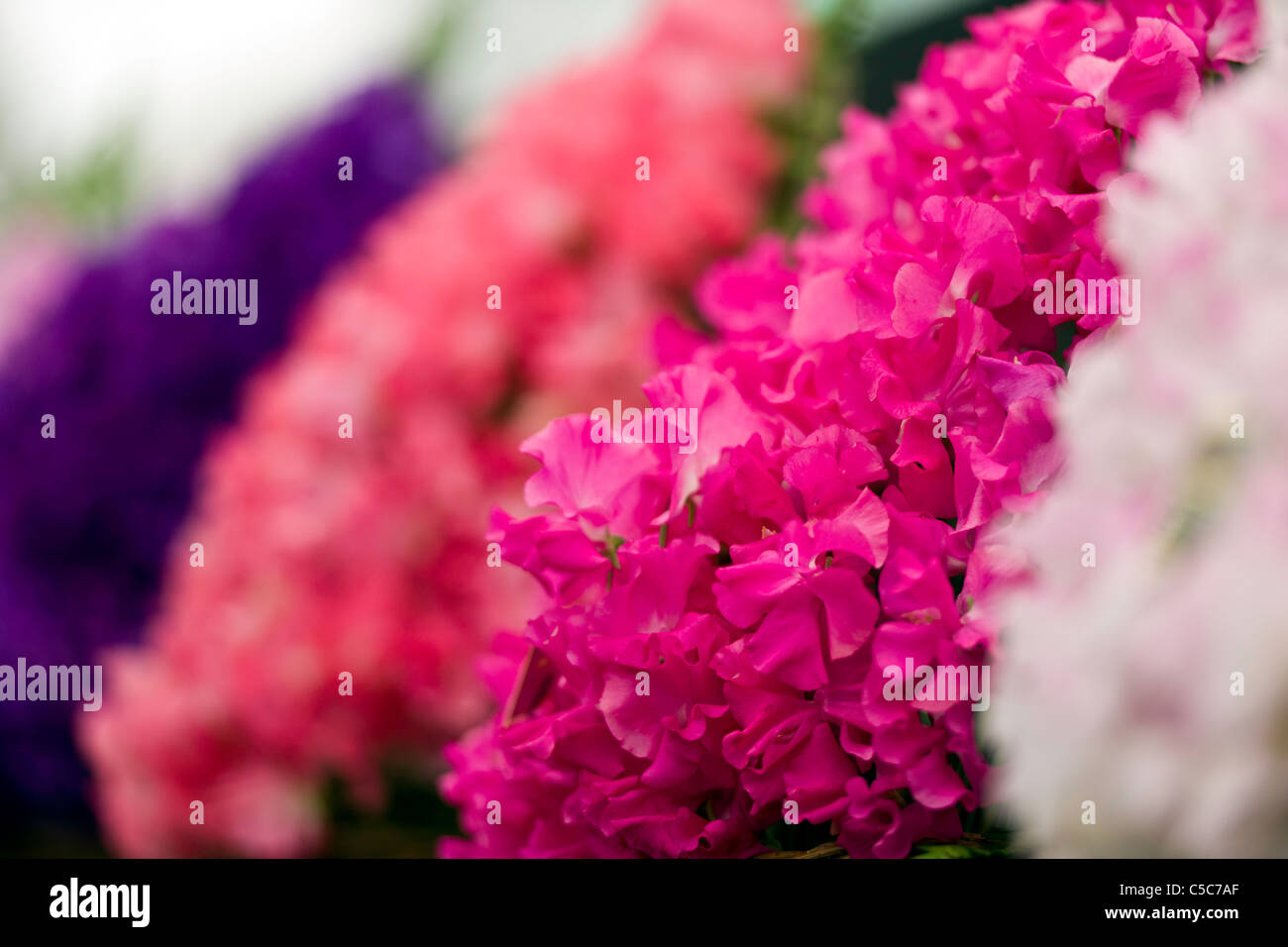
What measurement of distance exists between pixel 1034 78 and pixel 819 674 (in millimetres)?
170

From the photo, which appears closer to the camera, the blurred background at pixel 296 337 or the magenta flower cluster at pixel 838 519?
the magenta flower cluster at pixel 838 519

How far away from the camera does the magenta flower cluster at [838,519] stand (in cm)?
28

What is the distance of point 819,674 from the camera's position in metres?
0.29

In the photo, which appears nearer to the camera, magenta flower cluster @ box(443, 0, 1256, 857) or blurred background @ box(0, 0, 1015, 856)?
magenta flower cluster @ box(443, 0, 1256, 857)

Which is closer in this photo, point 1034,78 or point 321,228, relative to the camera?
point 1034,78

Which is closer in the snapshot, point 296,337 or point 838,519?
point 838,519

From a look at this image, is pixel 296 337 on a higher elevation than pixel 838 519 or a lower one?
higher

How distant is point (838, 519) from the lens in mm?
292

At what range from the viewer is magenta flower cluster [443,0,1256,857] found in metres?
0.28
